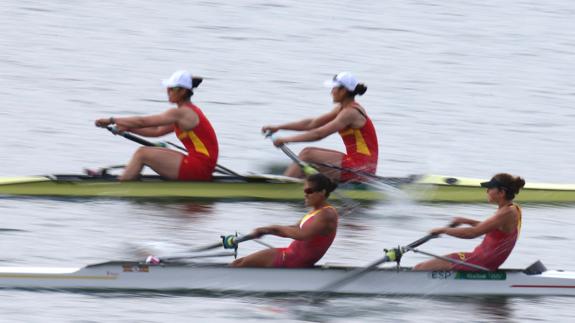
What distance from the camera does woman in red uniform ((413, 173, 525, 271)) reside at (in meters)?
14.3

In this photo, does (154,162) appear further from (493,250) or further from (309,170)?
(493,250)

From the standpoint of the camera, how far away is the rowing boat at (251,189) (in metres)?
18.6

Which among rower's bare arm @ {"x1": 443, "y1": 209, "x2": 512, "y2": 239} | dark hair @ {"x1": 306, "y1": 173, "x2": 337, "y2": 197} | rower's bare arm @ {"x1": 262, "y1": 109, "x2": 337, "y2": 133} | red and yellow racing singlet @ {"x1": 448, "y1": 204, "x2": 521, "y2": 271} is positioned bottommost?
red and yellow racing singlet @ {"x1": 448, "y1": 204, "x2": 521, "y2": 271}

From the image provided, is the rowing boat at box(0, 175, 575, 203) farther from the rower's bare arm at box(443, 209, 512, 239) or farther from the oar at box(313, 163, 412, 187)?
the rower's bare arm at box(443, 209, 512, 239)

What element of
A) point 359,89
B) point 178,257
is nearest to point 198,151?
point 359,89

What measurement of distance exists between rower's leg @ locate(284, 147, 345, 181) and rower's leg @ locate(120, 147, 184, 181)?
1517 millimetres

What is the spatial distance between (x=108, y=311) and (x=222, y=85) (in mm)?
17439

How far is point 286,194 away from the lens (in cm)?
1894

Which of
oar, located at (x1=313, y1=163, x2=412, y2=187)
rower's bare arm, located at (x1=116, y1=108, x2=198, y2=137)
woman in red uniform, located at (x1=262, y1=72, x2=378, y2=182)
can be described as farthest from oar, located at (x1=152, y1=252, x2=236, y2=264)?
oar, located at (x1=313, y1=163, x2=412, y2=187)

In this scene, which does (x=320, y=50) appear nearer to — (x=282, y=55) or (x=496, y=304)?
(x=282, y=55)

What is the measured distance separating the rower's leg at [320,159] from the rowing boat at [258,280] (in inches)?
178

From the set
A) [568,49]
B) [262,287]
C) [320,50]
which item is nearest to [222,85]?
[320,50]

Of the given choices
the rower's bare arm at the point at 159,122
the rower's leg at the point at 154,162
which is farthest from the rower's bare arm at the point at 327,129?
the rower's leg at the point at 154,162

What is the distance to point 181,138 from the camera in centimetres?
1884
